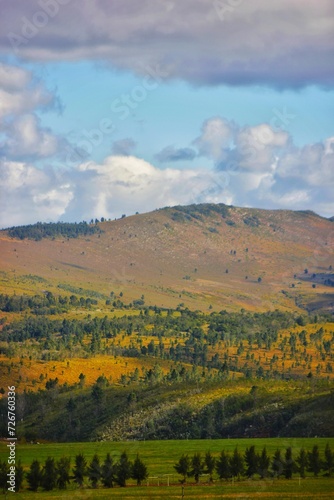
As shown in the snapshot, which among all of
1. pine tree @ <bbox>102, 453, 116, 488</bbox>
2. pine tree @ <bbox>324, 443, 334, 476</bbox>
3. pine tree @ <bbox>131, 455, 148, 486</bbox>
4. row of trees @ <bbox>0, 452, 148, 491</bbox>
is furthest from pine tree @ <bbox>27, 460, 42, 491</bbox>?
pine tree @ <bbox>324, 443, 334, 476</bbox>

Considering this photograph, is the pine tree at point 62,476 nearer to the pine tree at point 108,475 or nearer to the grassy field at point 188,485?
the grassy field at point 188,485

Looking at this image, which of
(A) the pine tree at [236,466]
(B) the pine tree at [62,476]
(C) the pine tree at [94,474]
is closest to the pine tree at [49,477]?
(B) the pine tree at [62,476]

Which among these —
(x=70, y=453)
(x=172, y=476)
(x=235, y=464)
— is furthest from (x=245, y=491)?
(x=70, y=453)

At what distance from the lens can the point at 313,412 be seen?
180 meters

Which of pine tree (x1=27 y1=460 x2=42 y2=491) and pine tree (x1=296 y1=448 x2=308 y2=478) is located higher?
pine tree (x1=296 y1=448 x2=308 y2=478)

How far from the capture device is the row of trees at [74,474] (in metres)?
103

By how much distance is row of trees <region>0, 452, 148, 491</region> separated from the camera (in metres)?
103

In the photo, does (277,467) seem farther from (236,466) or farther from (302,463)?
(236,466)

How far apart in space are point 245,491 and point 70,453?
6313 centimetres

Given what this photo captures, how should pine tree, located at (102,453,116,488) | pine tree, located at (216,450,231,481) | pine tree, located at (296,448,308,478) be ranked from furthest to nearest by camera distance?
pine tree, located at (296,448,308,478)
pine tree, located at (216,450,231,481)
pine tree, located at (102,453,116,488)

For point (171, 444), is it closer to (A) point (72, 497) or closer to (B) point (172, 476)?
(B) point (172, 476)

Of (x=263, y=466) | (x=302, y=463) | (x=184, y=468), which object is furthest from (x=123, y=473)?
(x=302, y=463)

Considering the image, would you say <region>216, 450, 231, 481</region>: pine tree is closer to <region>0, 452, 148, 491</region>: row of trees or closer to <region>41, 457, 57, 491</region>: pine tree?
<region>0, 452, 148, 491</region>: row of trees

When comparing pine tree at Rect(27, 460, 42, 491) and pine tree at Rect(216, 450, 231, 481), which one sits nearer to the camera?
pine tree at Rect(27, 460, 42, 491)
